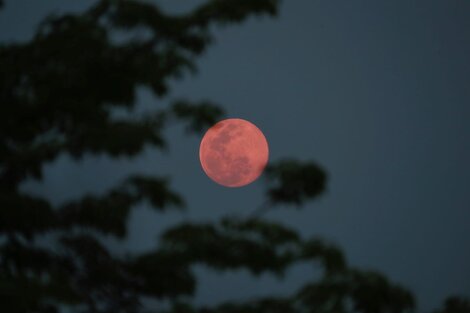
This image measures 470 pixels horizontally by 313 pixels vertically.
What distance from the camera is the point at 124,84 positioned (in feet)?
12.7

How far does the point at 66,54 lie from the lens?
3697 mm

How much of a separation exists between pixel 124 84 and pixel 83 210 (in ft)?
2.66

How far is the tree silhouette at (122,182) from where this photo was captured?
142 inches

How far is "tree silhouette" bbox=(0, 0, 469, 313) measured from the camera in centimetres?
361

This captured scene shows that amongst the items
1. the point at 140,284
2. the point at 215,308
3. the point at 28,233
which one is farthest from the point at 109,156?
the point at 215,308

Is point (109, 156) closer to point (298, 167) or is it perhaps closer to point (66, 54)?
point (66, 54)

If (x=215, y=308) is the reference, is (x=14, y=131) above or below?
above

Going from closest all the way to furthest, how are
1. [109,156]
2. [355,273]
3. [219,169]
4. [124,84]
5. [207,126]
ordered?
[355,273], [109,156], [124,84], [207,126], [219,169]

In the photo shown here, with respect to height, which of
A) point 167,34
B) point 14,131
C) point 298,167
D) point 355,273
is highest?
point 167,34

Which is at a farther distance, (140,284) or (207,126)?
(207,126)

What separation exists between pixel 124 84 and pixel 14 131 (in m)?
0.75

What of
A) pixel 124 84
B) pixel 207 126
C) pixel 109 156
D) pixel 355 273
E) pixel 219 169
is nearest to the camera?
pixel 355 273

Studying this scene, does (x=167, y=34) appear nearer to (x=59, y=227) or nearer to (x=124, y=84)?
(x=124, y=84)

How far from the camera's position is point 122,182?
3.97 metres
